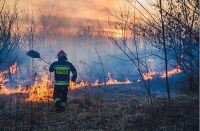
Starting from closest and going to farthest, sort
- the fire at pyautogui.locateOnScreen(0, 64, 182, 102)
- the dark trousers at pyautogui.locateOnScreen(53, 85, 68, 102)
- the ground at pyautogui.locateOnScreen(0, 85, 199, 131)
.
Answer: the ground at pyautogui.locateOnScreen(0, 85, 199, 131) < the dark trousers at pyautogui.locateOnScreen(53, 85, 68, 102) < the fire at pyautogui.locateOnScreen(0, 64, 182, 102)

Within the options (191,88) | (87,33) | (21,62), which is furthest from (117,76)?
(87,33)

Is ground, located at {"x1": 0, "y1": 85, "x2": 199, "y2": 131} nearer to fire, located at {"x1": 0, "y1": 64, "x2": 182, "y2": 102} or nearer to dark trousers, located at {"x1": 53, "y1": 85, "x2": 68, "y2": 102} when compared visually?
dark trousers, located at {"x1": 53, "y1": 85, "x2": 68, "y2": 102}

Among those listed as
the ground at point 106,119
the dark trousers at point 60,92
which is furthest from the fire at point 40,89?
the ground at point 106,119

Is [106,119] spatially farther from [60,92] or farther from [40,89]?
[40,89]

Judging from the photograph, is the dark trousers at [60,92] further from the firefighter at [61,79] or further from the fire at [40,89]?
the fire at [40,89]

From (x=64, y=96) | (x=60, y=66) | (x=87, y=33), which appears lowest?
(x=64, y=96)

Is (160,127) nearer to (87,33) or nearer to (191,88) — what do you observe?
(191,88)

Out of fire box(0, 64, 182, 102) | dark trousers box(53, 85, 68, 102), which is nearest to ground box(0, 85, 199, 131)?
dark trousers box(53, 85, 68, 102)

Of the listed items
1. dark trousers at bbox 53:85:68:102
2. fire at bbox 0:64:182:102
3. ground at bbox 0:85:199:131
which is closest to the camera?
ground at bbox 0:85:199:131

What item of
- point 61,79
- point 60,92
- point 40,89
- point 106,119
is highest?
point 61,79

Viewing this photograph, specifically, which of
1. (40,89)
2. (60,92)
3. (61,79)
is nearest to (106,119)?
(60,92)

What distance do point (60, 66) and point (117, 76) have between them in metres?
21.9

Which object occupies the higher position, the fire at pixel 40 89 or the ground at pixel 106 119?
the fire at pixel 40 89

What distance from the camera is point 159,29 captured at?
8031 mm
